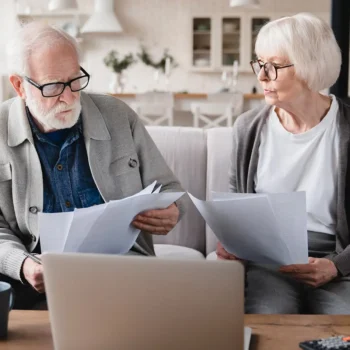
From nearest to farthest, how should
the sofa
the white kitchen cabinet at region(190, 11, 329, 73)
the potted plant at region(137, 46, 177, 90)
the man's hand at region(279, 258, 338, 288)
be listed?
the man's hand at region(279, 258, 338, 288) < the sofa < the potted plant at region(137, 46, 177, 90) < the white kitchen cabinet at region(190, 11, 329, 73)

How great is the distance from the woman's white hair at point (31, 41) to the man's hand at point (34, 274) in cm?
51

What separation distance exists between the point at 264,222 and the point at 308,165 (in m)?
0.42

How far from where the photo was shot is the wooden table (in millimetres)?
1161

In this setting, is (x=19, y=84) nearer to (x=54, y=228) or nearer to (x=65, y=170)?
(x=65, y=170)

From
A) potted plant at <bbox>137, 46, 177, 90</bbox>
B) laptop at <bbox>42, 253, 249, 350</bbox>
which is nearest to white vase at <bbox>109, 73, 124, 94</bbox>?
potted plant at <bbox>137, 46, 177, 90</bbox>

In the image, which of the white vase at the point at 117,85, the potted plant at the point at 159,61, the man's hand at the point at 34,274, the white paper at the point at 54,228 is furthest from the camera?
the potted plant at the point at 159,61

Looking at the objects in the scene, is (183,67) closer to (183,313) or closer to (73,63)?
(73,63)

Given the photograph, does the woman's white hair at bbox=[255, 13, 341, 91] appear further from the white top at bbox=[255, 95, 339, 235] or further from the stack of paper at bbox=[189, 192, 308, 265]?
the stack of paper at bbox=[189, 192, 308, 265]

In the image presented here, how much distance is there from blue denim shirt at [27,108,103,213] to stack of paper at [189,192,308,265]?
386 millimetres

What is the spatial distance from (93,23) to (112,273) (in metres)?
8.10

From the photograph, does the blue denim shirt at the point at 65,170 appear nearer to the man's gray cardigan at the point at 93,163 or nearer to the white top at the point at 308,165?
the man's gray cardigan at the point at 93,163

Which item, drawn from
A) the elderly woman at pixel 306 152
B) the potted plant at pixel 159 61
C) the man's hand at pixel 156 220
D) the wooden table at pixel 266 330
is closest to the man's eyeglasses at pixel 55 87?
the man's hand at pixel 156 220

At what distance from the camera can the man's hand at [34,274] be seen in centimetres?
147

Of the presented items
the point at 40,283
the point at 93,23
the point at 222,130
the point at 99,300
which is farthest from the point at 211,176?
the point at 93,23
